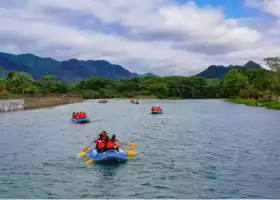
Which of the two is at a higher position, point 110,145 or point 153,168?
point 110,145

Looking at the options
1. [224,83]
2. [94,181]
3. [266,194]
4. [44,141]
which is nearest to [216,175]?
[266,194]

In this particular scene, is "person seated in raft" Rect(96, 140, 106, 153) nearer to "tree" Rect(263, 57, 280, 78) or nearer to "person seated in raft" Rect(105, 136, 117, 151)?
"person seated in raft" Rect(105, 136, 117, 151)

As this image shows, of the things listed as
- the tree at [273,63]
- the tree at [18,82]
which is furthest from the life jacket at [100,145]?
the tree at [18,82]

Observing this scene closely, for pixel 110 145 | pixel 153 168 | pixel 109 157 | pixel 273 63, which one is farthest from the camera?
pixel 273 63

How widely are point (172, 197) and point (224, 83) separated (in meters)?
180

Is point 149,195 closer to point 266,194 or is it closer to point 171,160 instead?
point 266,194

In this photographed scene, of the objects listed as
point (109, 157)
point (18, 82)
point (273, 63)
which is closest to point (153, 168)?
point (109, 157)

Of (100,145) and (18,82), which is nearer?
(100,145)

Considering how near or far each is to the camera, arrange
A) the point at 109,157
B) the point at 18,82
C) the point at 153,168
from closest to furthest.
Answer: the point at 153,168 → the point at 109,157 → the point at 18,82

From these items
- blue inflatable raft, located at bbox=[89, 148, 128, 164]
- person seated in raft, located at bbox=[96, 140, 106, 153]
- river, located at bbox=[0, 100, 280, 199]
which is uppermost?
person seated in raft, located at bbox=[96, 140, 106, 153]

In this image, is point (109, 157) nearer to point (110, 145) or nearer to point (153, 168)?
point (110, 145)

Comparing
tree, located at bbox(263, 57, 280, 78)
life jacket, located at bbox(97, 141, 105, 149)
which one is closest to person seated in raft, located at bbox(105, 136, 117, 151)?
life jacket, located at bbox(97, 141, 105, 149)

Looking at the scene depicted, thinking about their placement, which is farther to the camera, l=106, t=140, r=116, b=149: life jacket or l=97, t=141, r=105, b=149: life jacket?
l=97, t=141, r=105, b=149: life jacket

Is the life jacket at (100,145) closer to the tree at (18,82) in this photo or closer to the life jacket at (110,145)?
the life jacket at (110,145)
